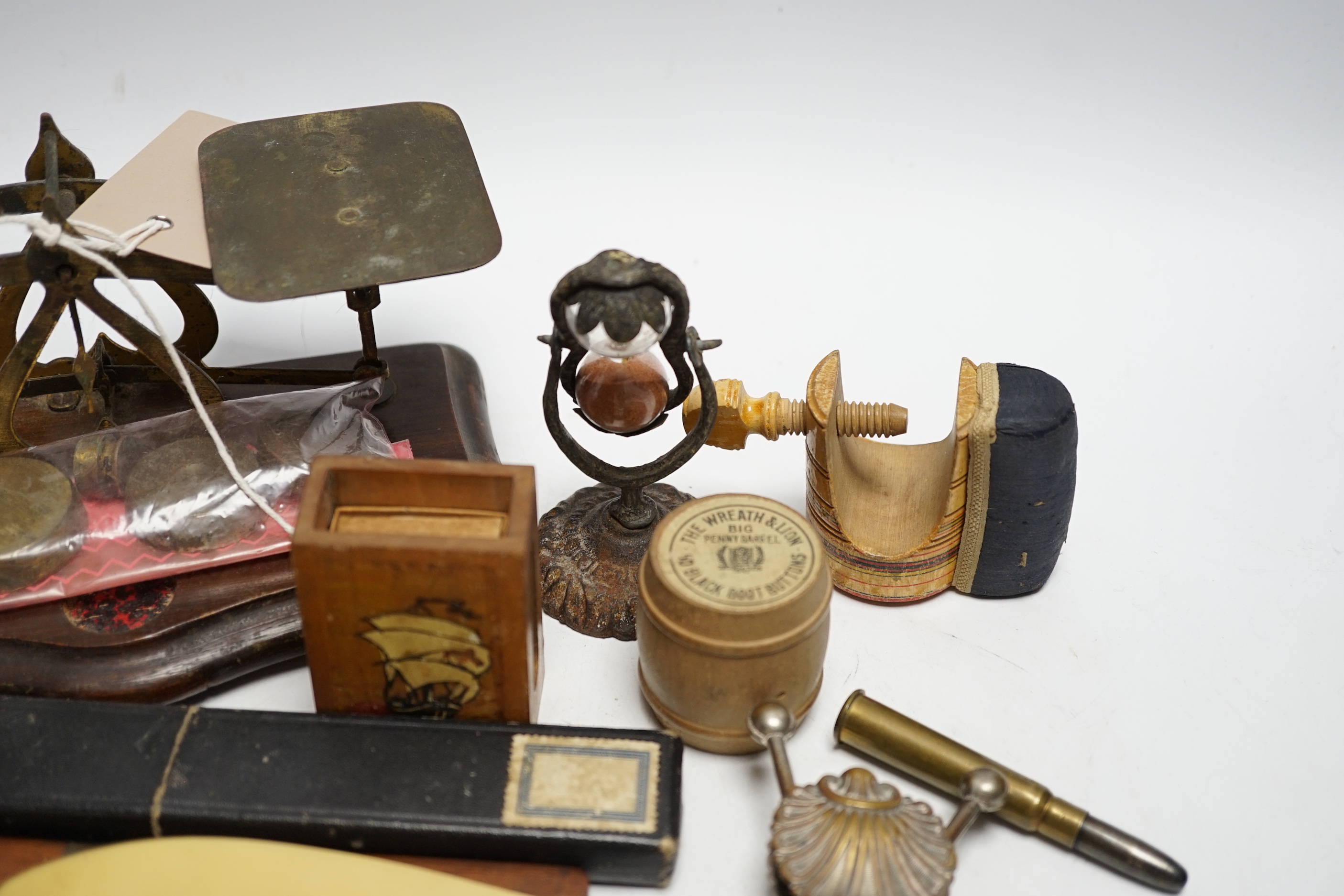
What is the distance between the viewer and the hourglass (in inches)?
68.4

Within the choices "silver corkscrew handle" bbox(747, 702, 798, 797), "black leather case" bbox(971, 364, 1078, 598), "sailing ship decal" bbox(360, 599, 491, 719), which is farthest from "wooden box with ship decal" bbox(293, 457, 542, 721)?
"black leather case" bbox(971, 364, 1078, 598)

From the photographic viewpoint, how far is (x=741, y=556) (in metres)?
1.75

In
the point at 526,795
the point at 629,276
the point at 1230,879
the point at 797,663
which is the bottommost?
the point at 1230,879

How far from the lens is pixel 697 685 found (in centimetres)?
175

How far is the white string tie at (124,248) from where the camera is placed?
6.18 feet

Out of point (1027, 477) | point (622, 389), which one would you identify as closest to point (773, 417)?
point (622, 389)

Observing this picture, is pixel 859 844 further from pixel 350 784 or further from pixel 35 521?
pixel 35 521

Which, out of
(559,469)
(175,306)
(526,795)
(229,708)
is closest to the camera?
(526,795)

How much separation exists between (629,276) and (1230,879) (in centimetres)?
115

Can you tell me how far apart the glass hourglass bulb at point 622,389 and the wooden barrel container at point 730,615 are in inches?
6.9

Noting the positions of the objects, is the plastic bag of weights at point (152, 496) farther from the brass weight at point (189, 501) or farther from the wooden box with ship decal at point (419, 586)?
the wooden box with ship decal at point (419, 586)

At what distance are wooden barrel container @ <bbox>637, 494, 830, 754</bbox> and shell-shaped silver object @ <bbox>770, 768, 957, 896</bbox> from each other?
179 millimetres

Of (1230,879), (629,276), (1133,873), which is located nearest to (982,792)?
(1133,873)

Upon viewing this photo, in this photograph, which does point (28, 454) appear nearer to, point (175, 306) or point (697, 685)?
point (175, 306)
